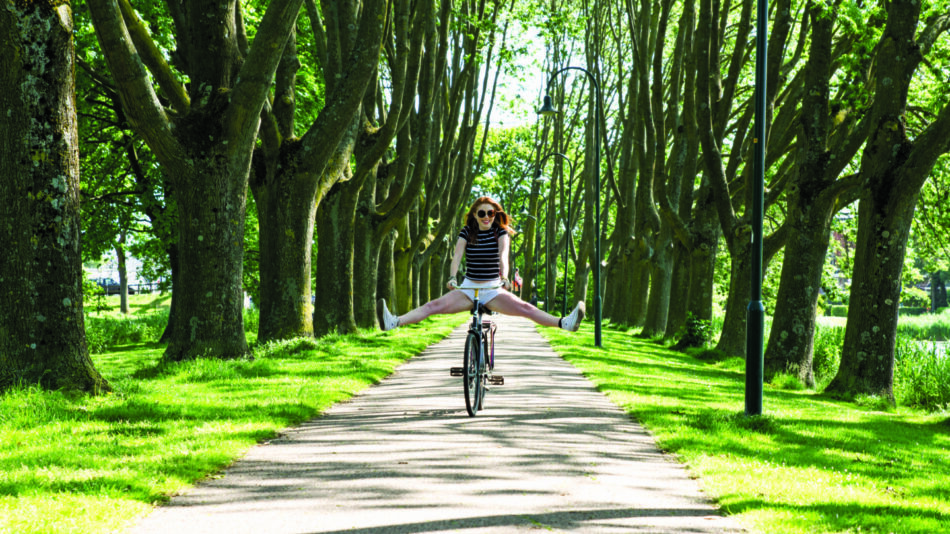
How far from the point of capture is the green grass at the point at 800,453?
4.91m

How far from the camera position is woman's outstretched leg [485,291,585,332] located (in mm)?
8281

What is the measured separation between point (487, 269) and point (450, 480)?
315cm

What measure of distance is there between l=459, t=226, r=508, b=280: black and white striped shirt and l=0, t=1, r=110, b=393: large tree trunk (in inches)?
146

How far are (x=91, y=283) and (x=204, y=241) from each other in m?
16.3

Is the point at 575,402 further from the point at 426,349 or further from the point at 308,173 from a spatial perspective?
the point at 426,349

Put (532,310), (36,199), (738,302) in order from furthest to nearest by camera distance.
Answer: (738,302) < (532,310) < (36,199)

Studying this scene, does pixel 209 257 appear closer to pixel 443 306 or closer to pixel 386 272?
pixel 443 306

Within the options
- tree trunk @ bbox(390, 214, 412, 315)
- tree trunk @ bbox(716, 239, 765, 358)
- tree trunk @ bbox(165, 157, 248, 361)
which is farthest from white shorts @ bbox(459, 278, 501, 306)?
tree trunk @ bbox(390, 214, 412, 315)

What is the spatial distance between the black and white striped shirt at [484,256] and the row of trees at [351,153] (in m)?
3.71

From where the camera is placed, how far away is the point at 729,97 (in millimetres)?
17531

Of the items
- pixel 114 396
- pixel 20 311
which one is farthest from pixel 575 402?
pixel 20 311

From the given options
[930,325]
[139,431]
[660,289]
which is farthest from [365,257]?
[930,325]

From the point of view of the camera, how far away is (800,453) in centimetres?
690

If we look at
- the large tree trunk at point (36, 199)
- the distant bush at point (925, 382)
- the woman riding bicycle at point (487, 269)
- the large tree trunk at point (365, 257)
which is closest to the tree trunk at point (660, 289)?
the large tree trunk at point (365, 257)
